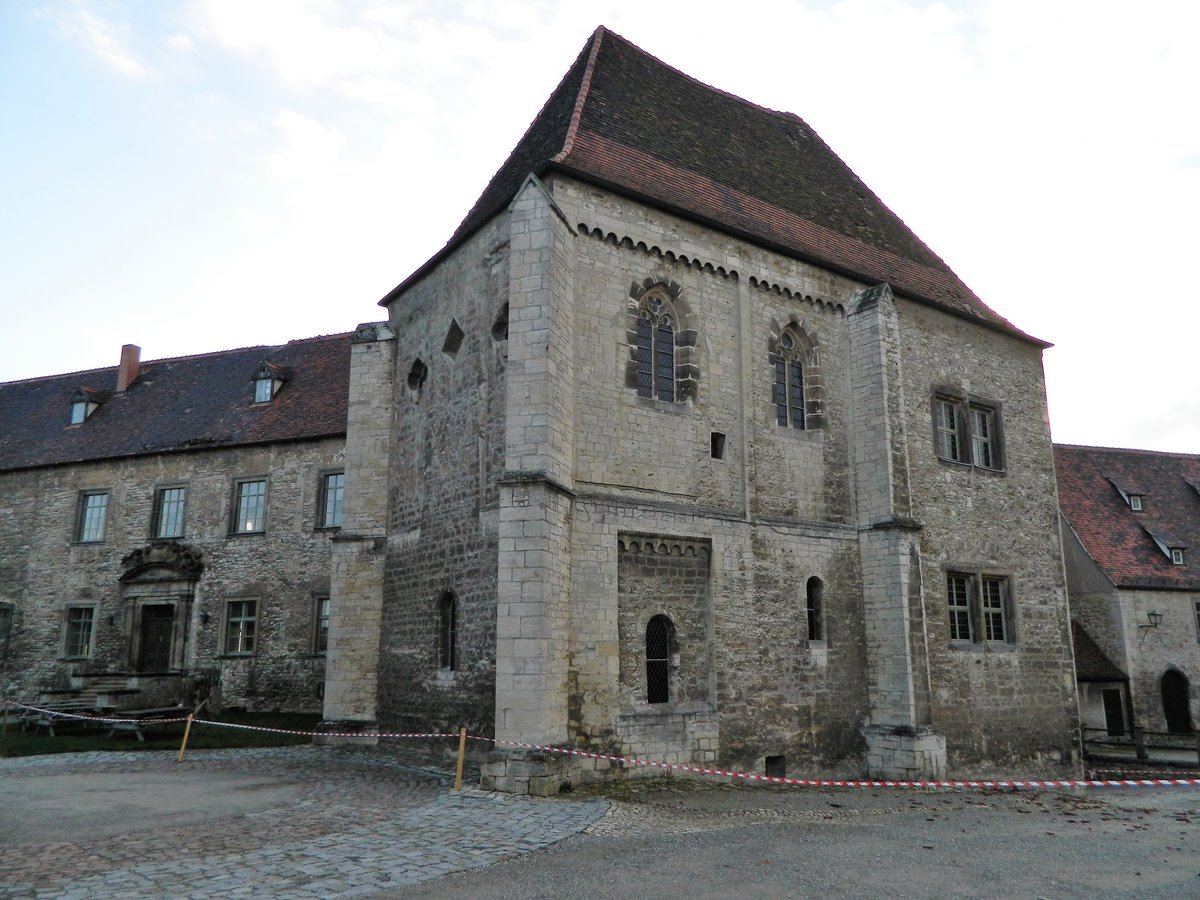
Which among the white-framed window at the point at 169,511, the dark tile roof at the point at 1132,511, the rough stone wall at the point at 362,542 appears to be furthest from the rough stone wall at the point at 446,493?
the dark tile roof at the point at 1132,511

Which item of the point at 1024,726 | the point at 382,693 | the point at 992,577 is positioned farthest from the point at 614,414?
the point at 1024,726

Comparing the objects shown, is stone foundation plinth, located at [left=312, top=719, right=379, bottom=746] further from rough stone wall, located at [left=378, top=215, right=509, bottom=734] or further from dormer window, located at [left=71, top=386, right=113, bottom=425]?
dormer window, located at [left=71, top=386, right=113, bottom=425]

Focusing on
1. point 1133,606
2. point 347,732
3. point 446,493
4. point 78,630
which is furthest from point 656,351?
point 1133,606

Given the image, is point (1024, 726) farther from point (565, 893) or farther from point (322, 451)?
point (322, 451)

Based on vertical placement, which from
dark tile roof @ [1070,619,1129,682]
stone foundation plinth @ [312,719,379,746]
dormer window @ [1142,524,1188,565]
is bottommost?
stone foundation plinth @ [312,719,379,746]

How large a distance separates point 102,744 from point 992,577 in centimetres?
1686

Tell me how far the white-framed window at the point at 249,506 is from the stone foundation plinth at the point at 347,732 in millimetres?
9765

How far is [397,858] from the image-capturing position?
7.94 meters

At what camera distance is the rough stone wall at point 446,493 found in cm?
1388

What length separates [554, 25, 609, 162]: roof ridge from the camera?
14.3 meters

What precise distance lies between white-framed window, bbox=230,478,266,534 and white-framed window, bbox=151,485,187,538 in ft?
5.56

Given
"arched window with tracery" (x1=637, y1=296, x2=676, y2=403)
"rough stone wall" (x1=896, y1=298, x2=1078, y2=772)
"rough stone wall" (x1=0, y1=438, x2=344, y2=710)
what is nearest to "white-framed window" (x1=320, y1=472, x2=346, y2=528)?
"rough stone wall" (x1=0, y1=438, x2=344, y2=710)

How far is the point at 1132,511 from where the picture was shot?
30.2 meters

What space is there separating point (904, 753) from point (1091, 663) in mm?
15006
